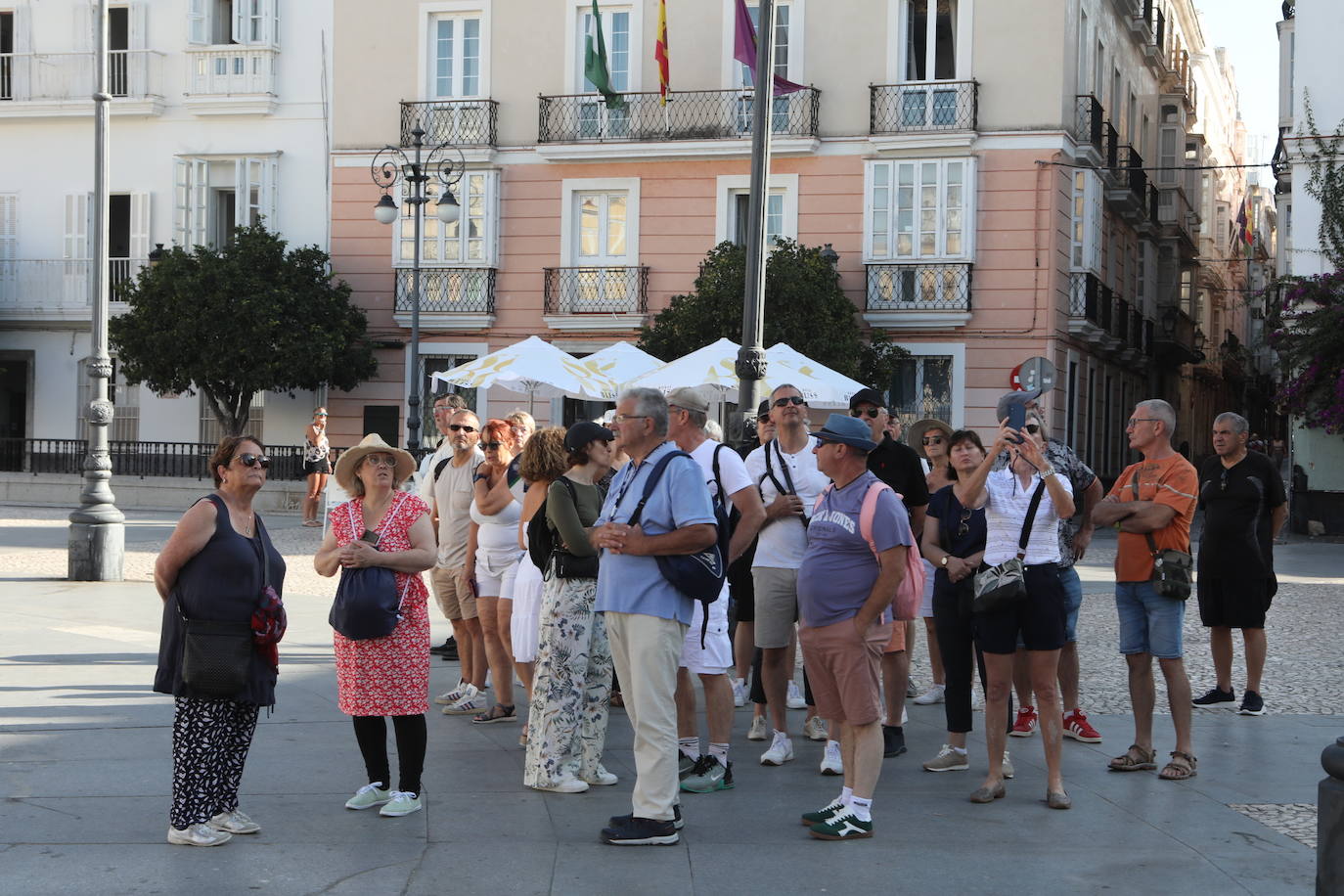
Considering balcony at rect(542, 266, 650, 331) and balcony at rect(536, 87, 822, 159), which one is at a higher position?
balcony at rect(536, 87, 822, 159)

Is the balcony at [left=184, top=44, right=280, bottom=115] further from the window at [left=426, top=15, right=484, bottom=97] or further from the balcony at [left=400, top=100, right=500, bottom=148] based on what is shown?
the window at [left=426, top=15, right=484, bottom=97]

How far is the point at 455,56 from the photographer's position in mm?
29281

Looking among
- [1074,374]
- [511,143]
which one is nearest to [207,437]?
[511,143]

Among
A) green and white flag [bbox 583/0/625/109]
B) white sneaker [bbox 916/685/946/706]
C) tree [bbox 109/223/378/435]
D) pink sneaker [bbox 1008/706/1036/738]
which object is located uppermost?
green and white flag [bbox 583/0/625/109]

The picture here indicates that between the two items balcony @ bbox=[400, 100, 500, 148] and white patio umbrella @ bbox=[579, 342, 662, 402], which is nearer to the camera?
white patio umbrella @ bbox=[579, 342, 662, 402]

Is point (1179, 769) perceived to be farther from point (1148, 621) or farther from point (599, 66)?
point (599, 66)

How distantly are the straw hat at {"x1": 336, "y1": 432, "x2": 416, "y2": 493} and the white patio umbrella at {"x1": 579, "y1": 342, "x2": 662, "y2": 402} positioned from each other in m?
11.1

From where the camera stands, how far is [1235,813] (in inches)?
270

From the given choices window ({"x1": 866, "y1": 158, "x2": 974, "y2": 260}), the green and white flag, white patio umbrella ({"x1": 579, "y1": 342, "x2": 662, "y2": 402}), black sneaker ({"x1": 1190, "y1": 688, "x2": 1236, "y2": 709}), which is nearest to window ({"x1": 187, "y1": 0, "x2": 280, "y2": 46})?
the green and white flag

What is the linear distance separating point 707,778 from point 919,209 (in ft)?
69.2

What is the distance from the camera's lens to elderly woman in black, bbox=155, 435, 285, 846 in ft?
20.0

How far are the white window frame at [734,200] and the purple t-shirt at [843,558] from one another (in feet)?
71.1

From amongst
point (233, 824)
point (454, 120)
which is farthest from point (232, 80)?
point (233, 824)

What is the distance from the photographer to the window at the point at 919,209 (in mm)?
26797
